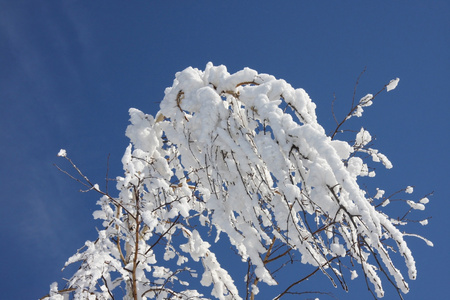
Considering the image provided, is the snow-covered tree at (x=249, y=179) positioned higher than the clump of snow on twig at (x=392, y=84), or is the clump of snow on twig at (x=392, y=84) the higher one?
the clump of snow on twig at (x=392, y=84)

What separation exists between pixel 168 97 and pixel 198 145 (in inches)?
17.2

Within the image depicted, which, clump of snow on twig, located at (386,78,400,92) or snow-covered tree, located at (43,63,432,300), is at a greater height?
clump of snow on twig, located at (386,78,400,92)

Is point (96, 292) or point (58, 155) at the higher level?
point (58, 155)

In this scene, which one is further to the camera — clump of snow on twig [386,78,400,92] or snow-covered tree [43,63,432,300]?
clump of snow on twig [386,78,400,92]

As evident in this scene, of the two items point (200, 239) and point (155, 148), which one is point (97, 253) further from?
point (200, 239)

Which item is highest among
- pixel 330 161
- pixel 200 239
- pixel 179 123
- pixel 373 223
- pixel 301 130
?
pixel 179 123

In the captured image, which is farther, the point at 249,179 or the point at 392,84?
the point at 392,84

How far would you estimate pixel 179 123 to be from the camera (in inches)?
103

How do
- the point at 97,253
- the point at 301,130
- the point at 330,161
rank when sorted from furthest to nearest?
the point at 97,253 → the point at 301,130 → the point at 330,161

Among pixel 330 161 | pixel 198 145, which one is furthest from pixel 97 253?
pixel 330 161

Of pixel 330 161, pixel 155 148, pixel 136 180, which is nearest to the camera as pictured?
pixel 330 161

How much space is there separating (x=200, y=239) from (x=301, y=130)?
1986 millimetres

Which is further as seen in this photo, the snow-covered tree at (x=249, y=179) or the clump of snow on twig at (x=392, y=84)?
the clump of snow on twig at (x=392, y=84)

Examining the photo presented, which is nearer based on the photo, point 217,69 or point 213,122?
point 213,122
